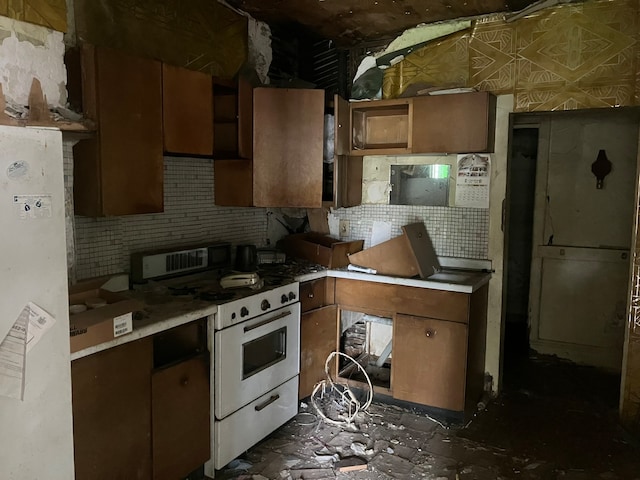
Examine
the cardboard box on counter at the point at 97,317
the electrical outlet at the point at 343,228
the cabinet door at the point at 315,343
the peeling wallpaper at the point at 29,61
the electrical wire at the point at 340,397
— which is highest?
the peeling wallpaper at the point at 29,61

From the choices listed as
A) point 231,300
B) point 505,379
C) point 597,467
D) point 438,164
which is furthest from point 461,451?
point 438,164

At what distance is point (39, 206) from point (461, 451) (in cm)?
245

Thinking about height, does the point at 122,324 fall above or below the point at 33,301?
below

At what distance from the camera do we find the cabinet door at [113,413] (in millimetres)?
1845

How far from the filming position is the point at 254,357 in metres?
2.73

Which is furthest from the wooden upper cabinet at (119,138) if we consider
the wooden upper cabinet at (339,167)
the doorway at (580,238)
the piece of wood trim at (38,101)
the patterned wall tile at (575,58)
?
the doorway at (580,238)

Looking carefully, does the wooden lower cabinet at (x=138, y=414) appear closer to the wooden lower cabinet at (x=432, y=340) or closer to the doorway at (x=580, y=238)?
the wooden lower cabinet at (x=432, y=340)

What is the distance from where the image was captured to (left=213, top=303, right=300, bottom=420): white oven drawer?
2465mm

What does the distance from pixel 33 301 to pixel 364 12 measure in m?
2.65

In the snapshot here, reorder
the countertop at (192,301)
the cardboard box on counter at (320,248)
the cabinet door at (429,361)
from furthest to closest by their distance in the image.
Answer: the cardboard box on counter at (320,248)
the cabinet door at (429,361)
the countertop at (192,301)

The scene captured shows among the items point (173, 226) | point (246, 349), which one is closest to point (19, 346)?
point (246, 349)

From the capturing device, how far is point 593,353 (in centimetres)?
414

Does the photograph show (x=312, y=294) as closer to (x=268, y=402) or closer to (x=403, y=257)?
(x=403, y=257)

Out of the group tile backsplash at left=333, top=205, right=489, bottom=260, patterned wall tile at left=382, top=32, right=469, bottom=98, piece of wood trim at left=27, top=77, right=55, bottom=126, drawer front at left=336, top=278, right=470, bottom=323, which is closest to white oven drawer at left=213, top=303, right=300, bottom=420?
drawer front at left=336, top=278, right=470, bottom=323
